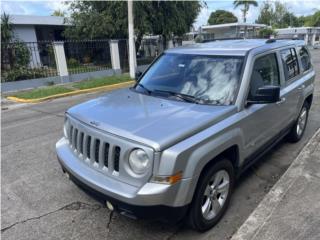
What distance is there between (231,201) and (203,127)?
1301 mm

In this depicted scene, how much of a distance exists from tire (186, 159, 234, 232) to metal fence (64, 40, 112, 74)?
1287 centimetres

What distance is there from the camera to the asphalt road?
3.03 m

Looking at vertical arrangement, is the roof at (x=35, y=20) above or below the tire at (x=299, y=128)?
above

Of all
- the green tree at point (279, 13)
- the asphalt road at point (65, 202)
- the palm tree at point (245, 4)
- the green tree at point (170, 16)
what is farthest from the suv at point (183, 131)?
the green tree at point (279, 13)

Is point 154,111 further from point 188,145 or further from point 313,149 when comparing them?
point 313,149

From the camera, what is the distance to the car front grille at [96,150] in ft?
Result: 8.67

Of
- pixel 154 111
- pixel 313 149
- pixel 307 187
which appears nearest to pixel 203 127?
pixel 154 111

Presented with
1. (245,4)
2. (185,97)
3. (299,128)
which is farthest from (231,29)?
(185,97)

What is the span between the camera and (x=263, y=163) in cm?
462

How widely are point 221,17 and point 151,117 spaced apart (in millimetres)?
76556

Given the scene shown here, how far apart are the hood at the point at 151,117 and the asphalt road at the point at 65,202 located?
3.54ft

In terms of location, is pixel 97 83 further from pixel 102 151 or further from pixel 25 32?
pixel 25 32

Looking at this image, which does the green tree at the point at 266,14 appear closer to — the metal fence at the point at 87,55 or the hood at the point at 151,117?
the metal fence at the point at 87,55

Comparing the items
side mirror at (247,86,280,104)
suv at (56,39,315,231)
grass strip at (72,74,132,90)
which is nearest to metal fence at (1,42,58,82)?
grass strip at (72,74,132,90)
